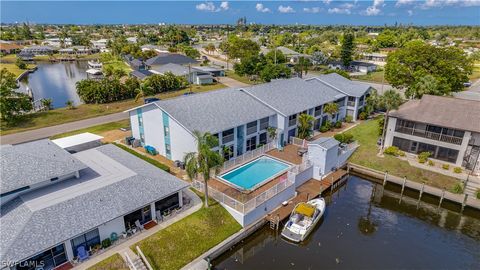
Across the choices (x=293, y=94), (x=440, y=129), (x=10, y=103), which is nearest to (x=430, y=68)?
(x=440, y=129)

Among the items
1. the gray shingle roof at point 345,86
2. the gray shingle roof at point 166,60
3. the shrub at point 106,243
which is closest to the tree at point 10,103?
the shrub at point 106,243

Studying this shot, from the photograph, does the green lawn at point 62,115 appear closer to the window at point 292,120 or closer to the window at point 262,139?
the window at point 262,139

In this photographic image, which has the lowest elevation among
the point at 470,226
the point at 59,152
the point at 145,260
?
the point at 470,226

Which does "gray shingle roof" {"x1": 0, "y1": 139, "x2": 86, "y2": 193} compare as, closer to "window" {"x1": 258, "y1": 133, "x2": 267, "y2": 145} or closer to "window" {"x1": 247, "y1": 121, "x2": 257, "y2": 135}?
"window" {"x1": 247, "y1": 121, "x2": 257, "y2": 135}

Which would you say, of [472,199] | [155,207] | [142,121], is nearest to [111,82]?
[142,121]

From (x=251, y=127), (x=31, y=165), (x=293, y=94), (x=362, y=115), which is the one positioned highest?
(x=293, y=94)

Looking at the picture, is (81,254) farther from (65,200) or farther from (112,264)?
(65,200)

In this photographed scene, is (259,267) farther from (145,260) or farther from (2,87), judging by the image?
(2,87)
